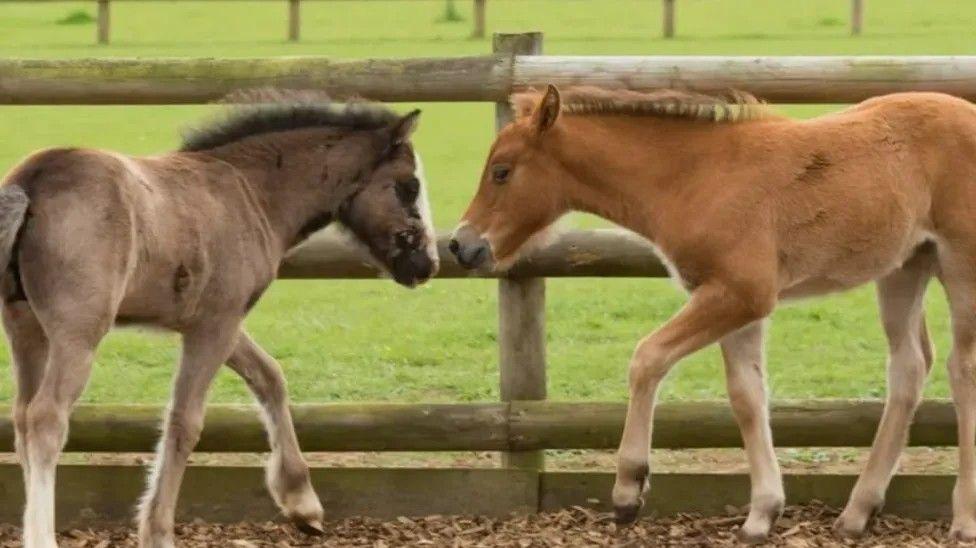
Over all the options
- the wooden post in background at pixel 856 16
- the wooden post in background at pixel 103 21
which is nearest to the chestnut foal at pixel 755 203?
the wooden post in background at pixel 856 16

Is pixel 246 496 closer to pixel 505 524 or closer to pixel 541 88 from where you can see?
pixel 505 524

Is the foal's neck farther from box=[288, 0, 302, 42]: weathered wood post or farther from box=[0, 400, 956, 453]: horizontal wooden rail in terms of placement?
box=[288, 0, 302, 42]: weathered wood post

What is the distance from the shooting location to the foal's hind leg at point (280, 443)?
5.83 m

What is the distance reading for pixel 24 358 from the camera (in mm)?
5219

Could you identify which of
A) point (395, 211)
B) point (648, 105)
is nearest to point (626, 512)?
point (395, 211)

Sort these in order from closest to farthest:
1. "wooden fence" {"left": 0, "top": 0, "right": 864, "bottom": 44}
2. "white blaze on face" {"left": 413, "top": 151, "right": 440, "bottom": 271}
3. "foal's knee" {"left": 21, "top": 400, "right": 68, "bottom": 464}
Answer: "foal's knee" {"left": 21, "top": 400, "right": 68, "bottom": 464}
"white blaze on face" {"left": 413, "top": 151, "right": 440, "bottom": 271}
"wooden fence" {"left": 0, "top": 0, "right": 864, "bottom": 44}

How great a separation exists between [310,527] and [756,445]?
5.16 feet

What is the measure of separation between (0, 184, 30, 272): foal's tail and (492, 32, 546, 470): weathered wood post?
1.91 meters

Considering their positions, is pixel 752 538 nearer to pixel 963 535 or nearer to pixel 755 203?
pixel 963 535

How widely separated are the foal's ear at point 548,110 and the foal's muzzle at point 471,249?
424mm

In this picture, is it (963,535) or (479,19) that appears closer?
(963,535)

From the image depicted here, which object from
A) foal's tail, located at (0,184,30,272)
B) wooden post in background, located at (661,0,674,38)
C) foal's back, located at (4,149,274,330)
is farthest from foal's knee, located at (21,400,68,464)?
wooden post in background, located at (661,0,674,38)

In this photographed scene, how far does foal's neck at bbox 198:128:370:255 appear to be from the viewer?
5656 millimetres

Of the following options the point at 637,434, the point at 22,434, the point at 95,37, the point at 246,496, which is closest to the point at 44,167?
the point at 22,434
